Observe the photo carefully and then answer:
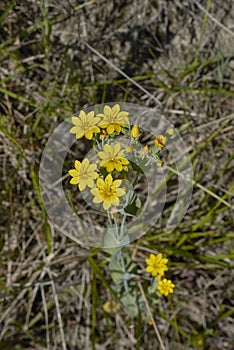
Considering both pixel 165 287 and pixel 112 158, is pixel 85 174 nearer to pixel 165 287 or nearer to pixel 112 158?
pixel 112 158

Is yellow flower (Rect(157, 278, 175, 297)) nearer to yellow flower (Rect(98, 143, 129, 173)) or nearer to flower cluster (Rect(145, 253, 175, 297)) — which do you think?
flower cluster (Rect(145, 253, 175, 297))

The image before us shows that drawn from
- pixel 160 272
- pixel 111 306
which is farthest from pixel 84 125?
pixel 111 306

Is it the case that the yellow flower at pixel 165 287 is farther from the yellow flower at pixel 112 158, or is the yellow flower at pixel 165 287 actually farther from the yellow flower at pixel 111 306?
the yellow flower at pixel 112 158

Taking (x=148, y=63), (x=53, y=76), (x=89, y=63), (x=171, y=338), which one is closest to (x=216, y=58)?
(x=148, y=63)

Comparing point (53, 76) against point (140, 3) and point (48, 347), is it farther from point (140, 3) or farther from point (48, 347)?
point (48, 347)

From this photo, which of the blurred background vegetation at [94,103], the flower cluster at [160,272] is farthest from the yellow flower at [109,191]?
the blurred background vegetation at [94,103]
